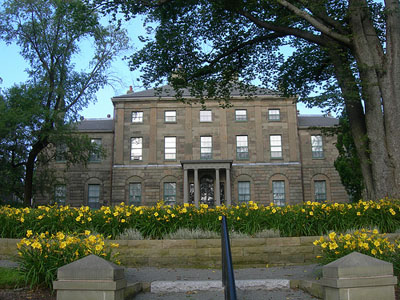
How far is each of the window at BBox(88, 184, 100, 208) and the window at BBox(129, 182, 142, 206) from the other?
3013mm

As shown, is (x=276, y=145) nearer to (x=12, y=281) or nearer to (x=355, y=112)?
(x=355, y=112)

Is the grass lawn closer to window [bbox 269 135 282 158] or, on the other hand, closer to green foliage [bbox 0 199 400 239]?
green foliage [bbox 0 199 400 239]

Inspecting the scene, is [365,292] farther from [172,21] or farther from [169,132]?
[169,132]

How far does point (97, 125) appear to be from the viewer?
36.9m

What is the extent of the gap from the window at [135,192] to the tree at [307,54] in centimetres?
1939

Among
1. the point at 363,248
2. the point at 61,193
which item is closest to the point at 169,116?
the point at 61,193

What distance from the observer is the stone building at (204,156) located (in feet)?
109

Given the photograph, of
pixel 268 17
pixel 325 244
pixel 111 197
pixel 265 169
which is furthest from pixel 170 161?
pixel 325 244

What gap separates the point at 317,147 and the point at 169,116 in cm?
1317

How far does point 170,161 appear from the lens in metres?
33.7

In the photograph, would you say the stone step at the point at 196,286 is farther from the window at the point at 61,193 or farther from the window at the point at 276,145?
the window at the point at 61,193

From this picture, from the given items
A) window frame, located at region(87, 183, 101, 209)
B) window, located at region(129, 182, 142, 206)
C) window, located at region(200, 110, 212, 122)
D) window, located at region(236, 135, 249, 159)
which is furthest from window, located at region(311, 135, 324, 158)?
window frame, located at region(87, 183, 101, 209)

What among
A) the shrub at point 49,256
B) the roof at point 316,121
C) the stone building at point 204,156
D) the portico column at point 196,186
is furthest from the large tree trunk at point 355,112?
the roof at point 316,121

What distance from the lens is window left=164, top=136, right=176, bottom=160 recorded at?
33906mm
